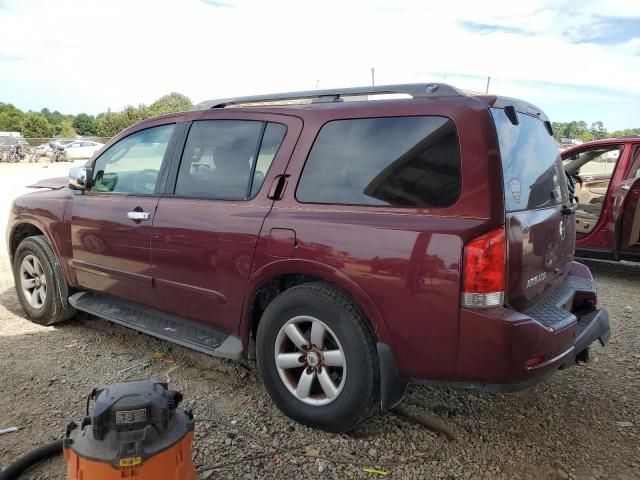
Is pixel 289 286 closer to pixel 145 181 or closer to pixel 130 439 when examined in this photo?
pixel 130 439

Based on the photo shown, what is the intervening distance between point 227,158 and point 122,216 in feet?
3.17

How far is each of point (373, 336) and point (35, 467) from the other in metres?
1.77

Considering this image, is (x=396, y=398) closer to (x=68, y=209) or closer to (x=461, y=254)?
(x=461, y=254)

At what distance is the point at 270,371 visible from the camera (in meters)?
2.99

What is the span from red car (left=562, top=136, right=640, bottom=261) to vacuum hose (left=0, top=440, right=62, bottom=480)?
545 cm

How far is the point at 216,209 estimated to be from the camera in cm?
323

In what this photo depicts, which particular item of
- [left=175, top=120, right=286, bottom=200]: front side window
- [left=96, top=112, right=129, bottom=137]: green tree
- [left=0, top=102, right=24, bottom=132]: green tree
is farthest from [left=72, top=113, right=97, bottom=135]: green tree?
[left=175, top=120, right=286, bottom=200]: front side window

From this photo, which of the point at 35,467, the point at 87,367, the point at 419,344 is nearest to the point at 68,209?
the point at 87,367

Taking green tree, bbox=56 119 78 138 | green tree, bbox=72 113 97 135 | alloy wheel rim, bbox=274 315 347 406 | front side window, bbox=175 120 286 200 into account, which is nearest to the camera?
alloy wheel rim, bbox=274 315 347 406

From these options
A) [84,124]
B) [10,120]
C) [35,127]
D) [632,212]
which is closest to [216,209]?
[632,212]

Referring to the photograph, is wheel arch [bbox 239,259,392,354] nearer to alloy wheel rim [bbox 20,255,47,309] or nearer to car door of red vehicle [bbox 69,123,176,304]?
car door of red vehicle [bbox 69,123,176,304]

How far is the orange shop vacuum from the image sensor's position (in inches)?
75.0

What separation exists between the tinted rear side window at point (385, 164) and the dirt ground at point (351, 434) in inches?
51.1

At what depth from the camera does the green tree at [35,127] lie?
6125 centimetres
